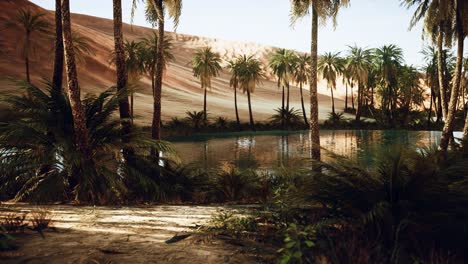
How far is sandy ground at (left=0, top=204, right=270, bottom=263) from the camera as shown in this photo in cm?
362

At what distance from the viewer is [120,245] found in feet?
13.3

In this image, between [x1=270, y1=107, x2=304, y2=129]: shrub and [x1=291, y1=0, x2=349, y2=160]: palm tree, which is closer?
[x1=291, y1=0, x2=349, y2=160]: palm tree

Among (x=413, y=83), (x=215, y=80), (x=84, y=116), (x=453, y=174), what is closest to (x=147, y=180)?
(x=84, y=116)

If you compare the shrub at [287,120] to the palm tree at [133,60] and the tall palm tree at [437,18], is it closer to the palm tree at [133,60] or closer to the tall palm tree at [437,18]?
the palm tree at [133,60]

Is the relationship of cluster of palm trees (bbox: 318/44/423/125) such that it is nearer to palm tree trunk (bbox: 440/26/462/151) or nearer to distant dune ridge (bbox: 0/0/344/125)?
distant dune ridge (bbox: 0/0/344/125)

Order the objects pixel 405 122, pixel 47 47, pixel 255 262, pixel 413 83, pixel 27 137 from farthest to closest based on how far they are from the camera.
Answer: pixel 47 47 < pixel 413 83 < pixel 405 122 < pixel 27 137 < pixel 255 262

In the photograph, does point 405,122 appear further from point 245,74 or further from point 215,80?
point 215,80

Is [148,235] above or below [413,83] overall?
below

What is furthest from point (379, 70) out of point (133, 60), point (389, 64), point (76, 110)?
point (76, 110)

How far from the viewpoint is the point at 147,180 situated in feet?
30.9

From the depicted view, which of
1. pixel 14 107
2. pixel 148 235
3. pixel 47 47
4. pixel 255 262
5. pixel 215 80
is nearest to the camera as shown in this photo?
pixel 255 262

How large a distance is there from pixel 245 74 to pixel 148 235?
62259mm

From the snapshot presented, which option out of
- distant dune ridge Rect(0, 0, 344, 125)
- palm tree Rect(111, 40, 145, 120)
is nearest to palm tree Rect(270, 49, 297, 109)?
distant dune ridge Rect(0, 0, 344, 125)

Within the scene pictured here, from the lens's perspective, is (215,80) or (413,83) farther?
(215,80)
